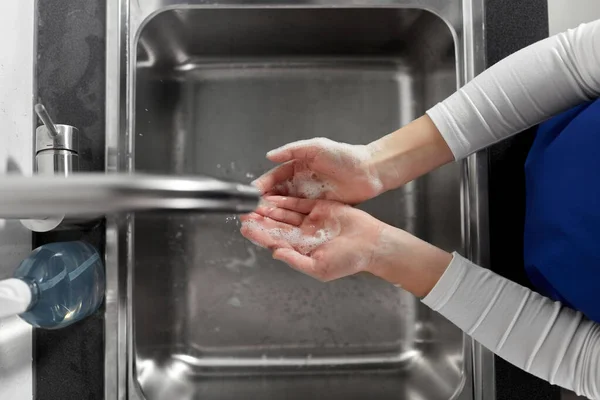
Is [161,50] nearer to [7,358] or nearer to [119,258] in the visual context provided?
[119,258]

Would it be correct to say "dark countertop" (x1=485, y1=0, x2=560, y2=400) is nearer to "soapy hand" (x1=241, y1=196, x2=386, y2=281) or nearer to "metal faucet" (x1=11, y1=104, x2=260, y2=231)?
"soapy hand" (x1=241, y1=196, x2=386, y2=281)

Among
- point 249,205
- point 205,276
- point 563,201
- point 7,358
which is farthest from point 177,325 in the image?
point 563,201

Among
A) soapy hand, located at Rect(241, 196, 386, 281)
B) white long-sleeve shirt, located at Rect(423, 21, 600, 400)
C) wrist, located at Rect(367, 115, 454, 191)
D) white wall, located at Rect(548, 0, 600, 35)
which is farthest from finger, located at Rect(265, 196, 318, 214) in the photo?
white wall, located at Rect(548, 0, 600, 35)

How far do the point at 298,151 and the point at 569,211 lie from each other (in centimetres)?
36

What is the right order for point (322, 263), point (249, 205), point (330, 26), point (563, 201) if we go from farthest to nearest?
1. point (330, 26)
2. point (322, 263)
3. point (563, 201)
4. point (249, 205)

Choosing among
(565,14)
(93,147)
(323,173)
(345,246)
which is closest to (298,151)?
(323,173)

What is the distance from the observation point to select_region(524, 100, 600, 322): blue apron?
52 centimetres

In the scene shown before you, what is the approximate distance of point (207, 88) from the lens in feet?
2.93

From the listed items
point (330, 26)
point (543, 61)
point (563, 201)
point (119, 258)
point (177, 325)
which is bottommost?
point (177, 325)

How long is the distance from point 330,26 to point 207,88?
0.86ft

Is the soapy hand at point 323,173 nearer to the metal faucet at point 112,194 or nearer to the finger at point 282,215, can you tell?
the finger at point 282,215

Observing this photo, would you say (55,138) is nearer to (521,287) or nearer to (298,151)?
(298,151)

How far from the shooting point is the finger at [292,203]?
0.72 meters

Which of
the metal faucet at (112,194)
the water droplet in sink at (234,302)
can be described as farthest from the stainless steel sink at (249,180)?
the metal faucet at (112,194)
